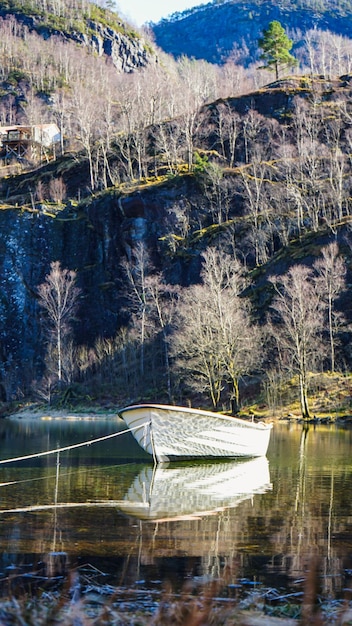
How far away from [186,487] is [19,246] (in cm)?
6849

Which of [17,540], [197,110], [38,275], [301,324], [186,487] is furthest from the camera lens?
[197,110]

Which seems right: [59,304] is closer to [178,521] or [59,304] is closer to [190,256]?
[190,256]

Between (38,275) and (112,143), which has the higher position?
(112,143)

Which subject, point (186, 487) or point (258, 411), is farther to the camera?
point (258, 411)

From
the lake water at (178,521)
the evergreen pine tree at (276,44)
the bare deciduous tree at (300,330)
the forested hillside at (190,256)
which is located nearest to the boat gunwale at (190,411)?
the lake water at (178,521)

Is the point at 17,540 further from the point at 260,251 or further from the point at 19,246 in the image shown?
the point at 19,246

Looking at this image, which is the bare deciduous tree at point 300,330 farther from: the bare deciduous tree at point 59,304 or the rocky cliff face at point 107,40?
the rocky cliff face at point 107,40

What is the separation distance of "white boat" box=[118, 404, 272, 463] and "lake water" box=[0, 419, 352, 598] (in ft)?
2.18

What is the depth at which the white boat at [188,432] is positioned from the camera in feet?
80.1

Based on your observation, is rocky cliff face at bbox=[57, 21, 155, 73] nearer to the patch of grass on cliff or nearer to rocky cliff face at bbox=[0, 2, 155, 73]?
rocky cliff face at bbox=[0, 2, 155, 73]

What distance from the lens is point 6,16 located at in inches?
7431

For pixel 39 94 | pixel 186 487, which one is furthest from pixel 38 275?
pixel 39 94

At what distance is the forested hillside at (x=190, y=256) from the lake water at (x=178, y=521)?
2666 cm

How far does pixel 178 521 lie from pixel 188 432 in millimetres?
10687
